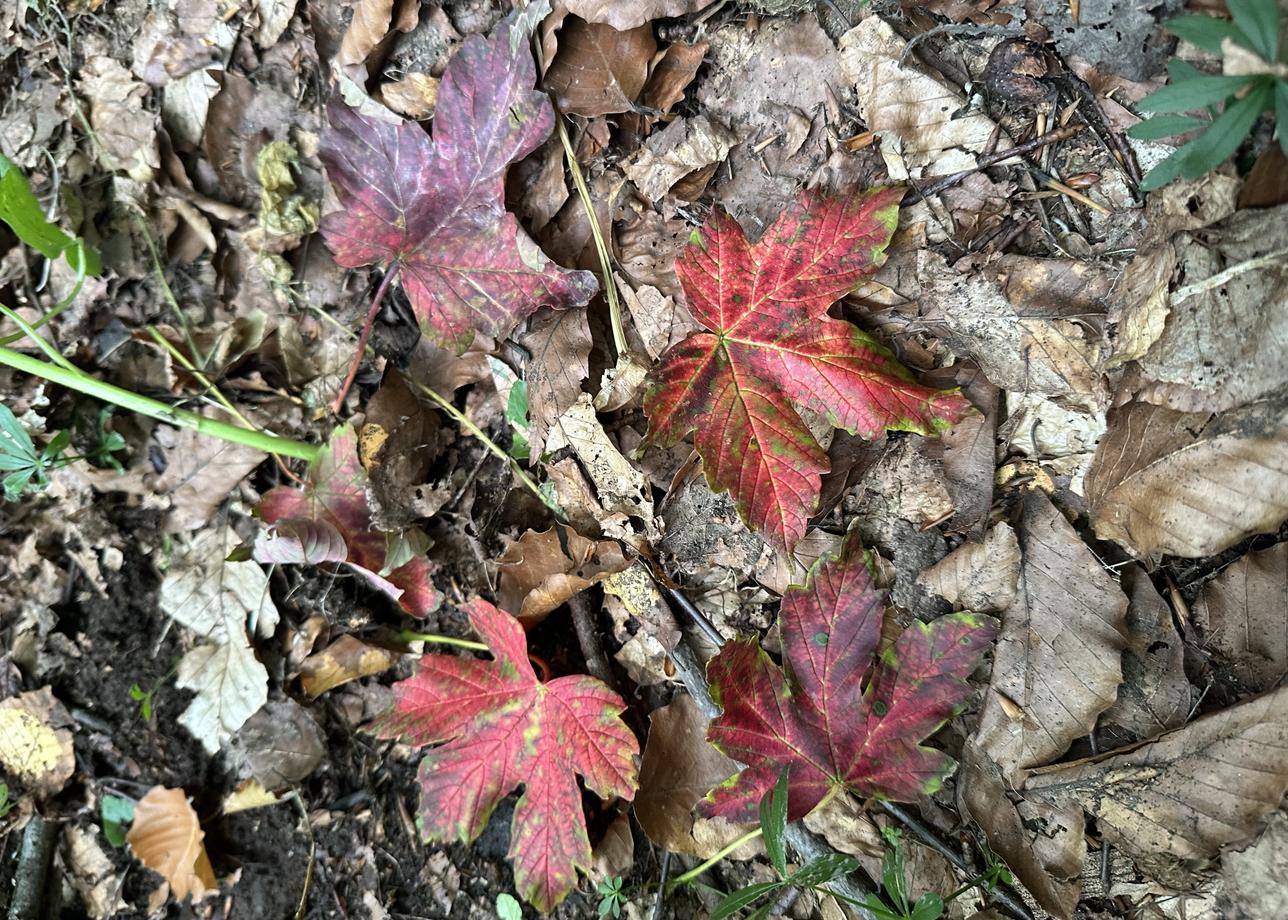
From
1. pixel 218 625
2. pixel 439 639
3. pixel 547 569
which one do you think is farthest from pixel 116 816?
pixel 547 569

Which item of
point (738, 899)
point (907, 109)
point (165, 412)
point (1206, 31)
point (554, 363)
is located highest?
point (1206, 31)

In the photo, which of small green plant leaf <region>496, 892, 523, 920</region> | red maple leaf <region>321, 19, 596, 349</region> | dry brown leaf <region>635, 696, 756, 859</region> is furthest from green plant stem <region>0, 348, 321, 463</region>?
small green plant leaf <region>496, 892, 523, 920</region>

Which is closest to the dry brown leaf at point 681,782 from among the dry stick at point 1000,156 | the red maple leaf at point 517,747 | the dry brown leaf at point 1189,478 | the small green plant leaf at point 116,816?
the red maple leaf at point 517,747

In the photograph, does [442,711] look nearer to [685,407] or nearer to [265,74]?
[685,407]

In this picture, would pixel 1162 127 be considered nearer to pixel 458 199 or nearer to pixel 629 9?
pixel 629 9

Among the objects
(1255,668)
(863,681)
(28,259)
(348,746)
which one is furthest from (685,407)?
(28,259)

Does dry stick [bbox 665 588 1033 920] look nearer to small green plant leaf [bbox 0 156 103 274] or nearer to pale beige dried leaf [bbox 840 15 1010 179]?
pale beige dried leaf [bbox 840 15 1010 179]

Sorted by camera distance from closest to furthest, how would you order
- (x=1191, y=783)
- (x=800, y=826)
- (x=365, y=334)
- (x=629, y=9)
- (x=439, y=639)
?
(x=1191, y=783) < (x=629, y=9) < (x=800, y=826) < (x=365, y=334) < (x=439, y=639)
